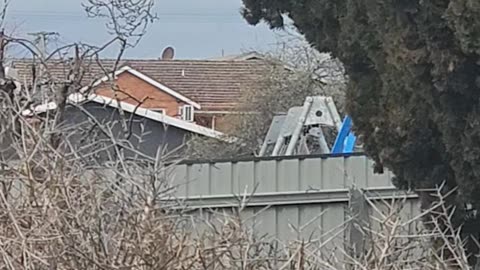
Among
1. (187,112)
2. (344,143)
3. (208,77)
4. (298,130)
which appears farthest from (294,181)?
(208,77)

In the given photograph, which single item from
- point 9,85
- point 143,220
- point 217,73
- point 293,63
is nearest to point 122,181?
point 143,220

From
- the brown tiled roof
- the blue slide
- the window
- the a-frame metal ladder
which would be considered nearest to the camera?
the blue slide

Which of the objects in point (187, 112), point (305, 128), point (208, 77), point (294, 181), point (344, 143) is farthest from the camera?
point (208, 77)

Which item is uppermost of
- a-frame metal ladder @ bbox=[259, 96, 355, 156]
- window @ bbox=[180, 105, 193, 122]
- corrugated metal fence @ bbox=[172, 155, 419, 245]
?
window @ bbox=[180, 105, 193, 122]

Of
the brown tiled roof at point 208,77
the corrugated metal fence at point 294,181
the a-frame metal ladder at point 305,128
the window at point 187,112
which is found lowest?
the corrugated metal fence at point 294,181

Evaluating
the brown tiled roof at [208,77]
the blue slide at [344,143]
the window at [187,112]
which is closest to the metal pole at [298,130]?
the blue slide at [344,143]

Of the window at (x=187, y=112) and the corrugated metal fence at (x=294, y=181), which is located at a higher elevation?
the window at (x=187, y=112)

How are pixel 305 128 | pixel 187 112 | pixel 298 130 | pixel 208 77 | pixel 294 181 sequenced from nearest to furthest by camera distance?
pixel 294 181, pixel 298 130, pixel 305 128, pixel 187 112, pixel 208 77

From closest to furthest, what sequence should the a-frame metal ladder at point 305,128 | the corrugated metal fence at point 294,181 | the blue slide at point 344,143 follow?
the corrugated metal fence at point 294,181
the blue slide at point 344,143
the a-frame metal ladder at point 305,128

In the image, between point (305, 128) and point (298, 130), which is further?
point (305, 128)

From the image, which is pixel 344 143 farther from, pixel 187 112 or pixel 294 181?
pixel 187 112

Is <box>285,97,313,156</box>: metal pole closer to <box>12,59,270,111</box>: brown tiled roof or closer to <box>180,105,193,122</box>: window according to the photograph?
<box>12,59,270,111</box>: brown tiled roof

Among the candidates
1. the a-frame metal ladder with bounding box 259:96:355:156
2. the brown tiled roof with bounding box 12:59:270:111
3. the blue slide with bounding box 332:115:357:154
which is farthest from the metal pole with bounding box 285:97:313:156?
the brown tiled roof with bounding box 12:59:270:111

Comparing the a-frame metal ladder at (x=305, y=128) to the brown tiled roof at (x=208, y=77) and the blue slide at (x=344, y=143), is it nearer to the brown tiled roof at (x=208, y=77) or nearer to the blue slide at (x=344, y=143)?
the blue slide at (x=344, y=143)
